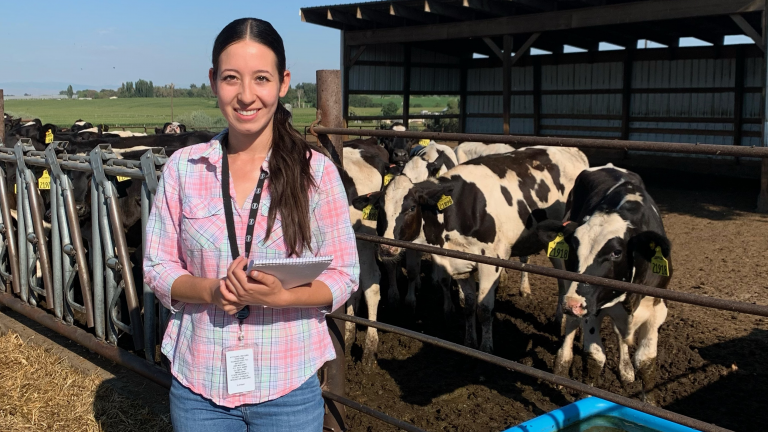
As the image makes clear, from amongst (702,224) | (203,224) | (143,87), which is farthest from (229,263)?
(143,87)

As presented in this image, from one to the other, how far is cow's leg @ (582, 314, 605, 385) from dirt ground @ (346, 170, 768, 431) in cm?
22

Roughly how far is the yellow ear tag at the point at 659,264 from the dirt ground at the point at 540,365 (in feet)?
3.83

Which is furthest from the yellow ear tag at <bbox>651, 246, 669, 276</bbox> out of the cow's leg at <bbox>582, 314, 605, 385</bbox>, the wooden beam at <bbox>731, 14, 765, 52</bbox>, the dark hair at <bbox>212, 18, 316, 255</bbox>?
the wooden beam at <bbox>731, 14, 765, 52</bbox>

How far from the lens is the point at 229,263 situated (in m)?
1.84

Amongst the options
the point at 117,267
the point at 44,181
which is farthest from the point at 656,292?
the point at 44,181

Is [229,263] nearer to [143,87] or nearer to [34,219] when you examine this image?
[34,219]

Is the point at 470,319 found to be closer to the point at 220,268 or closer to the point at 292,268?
the point at 220,268

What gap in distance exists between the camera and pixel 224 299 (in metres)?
1.71

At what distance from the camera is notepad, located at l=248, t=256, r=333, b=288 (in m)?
1.59

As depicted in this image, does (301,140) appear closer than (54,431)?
Yes

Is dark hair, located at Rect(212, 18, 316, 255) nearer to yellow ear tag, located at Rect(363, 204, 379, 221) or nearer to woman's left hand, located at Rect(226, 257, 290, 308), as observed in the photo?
woman's left hand, located at Rect(226, 257, 290, 308)

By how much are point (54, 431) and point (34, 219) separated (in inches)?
72.2

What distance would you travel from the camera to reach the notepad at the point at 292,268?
159cm

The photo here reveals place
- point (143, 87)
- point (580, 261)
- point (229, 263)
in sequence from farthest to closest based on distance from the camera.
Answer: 1. point (143, 87)
2. point (580, 261)
3. point (229, 263)
